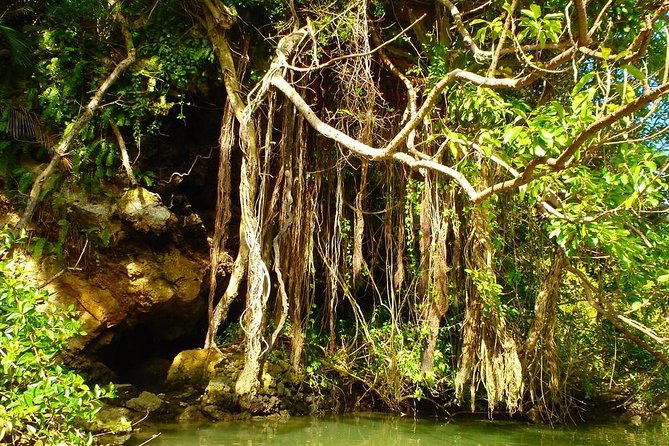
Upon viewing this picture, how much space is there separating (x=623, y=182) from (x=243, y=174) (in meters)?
3.50

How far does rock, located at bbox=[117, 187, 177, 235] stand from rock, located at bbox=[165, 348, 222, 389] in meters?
1.36

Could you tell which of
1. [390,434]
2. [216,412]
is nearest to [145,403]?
[216,412]

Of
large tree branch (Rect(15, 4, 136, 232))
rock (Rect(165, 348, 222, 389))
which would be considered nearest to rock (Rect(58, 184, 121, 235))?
large tree branch (Rect(15, 4, 136, 232))

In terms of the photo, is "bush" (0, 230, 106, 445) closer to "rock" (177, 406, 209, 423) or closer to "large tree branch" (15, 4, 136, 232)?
"rock" (177, 406, 209, 423)

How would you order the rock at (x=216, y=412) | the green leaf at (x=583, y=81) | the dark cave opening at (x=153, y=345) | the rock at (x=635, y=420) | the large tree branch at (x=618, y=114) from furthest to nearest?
the dark cave opening at (x=153, y=345) → the rock at (x=635, y=420) → the rock at (x=216, y=412) → the green leaf at (x=583, y=81) → the large tree branch at (x=618, y=114)

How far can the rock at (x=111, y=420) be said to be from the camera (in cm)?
484

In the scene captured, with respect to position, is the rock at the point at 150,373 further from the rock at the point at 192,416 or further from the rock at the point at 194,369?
the rock at the point at 192,416

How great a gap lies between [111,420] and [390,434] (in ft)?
7.96

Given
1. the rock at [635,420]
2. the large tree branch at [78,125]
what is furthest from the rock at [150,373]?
the rock at [635,420]

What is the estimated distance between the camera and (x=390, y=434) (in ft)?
18.0

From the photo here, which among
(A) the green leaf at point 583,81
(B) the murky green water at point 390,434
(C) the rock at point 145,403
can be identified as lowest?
(B) the murky green water at point 390,434

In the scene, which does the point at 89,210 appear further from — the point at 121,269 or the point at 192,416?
the point at 192,416

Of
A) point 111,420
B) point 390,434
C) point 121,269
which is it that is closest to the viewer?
point 111,420

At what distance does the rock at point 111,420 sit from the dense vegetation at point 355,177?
106cm
